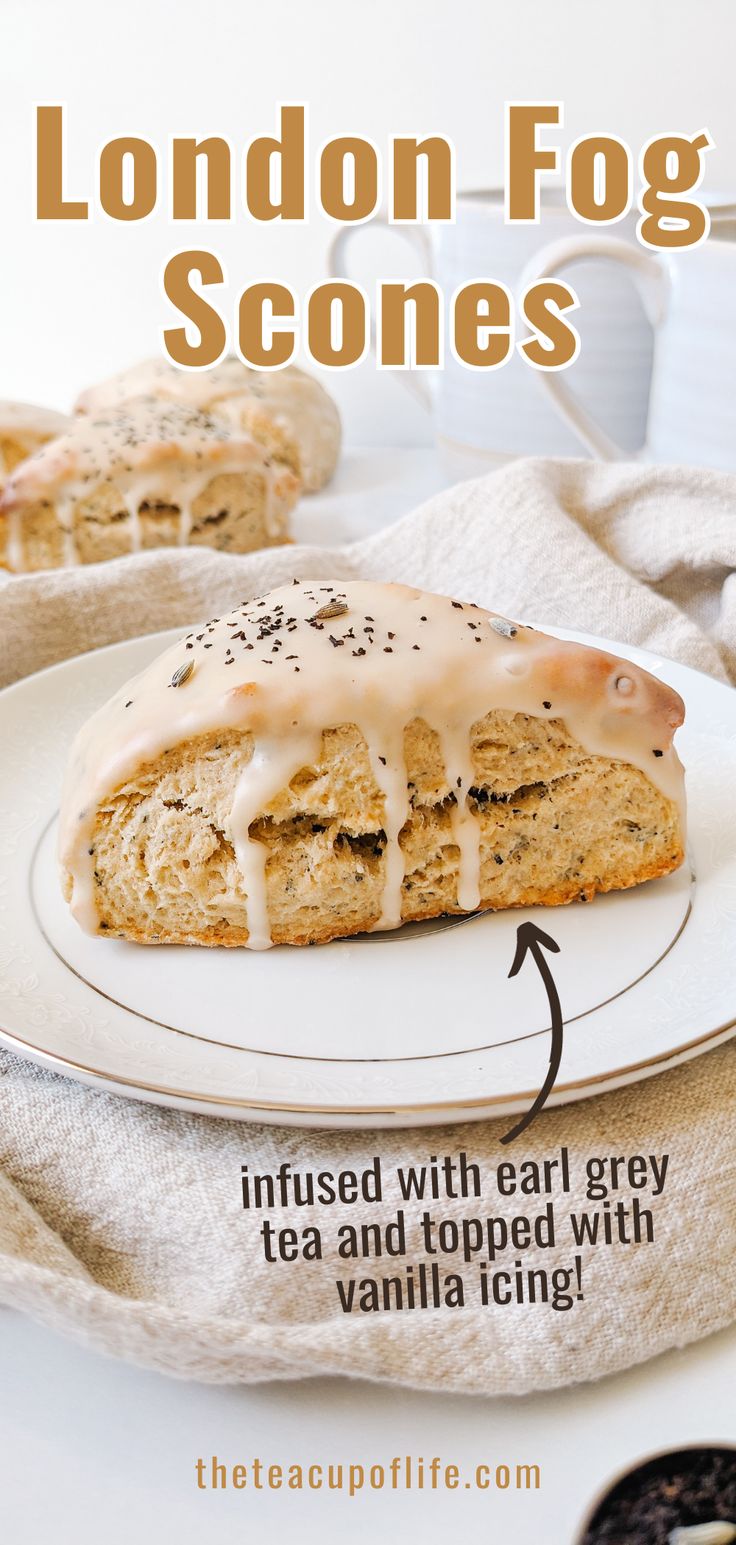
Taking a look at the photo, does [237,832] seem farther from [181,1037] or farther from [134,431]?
[134,431]

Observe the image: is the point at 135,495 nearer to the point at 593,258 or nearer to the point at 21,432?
the point at 21,432

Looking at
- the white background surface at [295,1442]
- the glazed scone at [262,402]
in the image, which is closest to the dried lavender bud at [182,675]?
the white background surface at [295,1442]

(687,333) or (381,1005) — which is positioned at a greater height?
(687,333)

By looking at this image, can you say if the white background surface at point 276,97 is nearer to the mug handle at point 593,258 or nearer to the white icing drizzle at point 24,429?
the mug handle at point 593,258

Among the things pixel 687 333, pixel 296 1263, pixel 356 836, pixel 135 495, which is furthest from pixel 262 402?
pixel 296 1263

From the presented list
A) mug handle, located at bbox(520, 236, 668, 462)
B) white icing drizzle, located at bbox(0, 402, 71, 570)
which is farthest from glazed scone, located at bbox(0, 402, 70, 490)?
mug handle, located at bbox(520, 236, 668, 462)

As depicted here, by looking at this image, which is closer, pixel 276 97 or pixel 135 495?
pixel 135 495
